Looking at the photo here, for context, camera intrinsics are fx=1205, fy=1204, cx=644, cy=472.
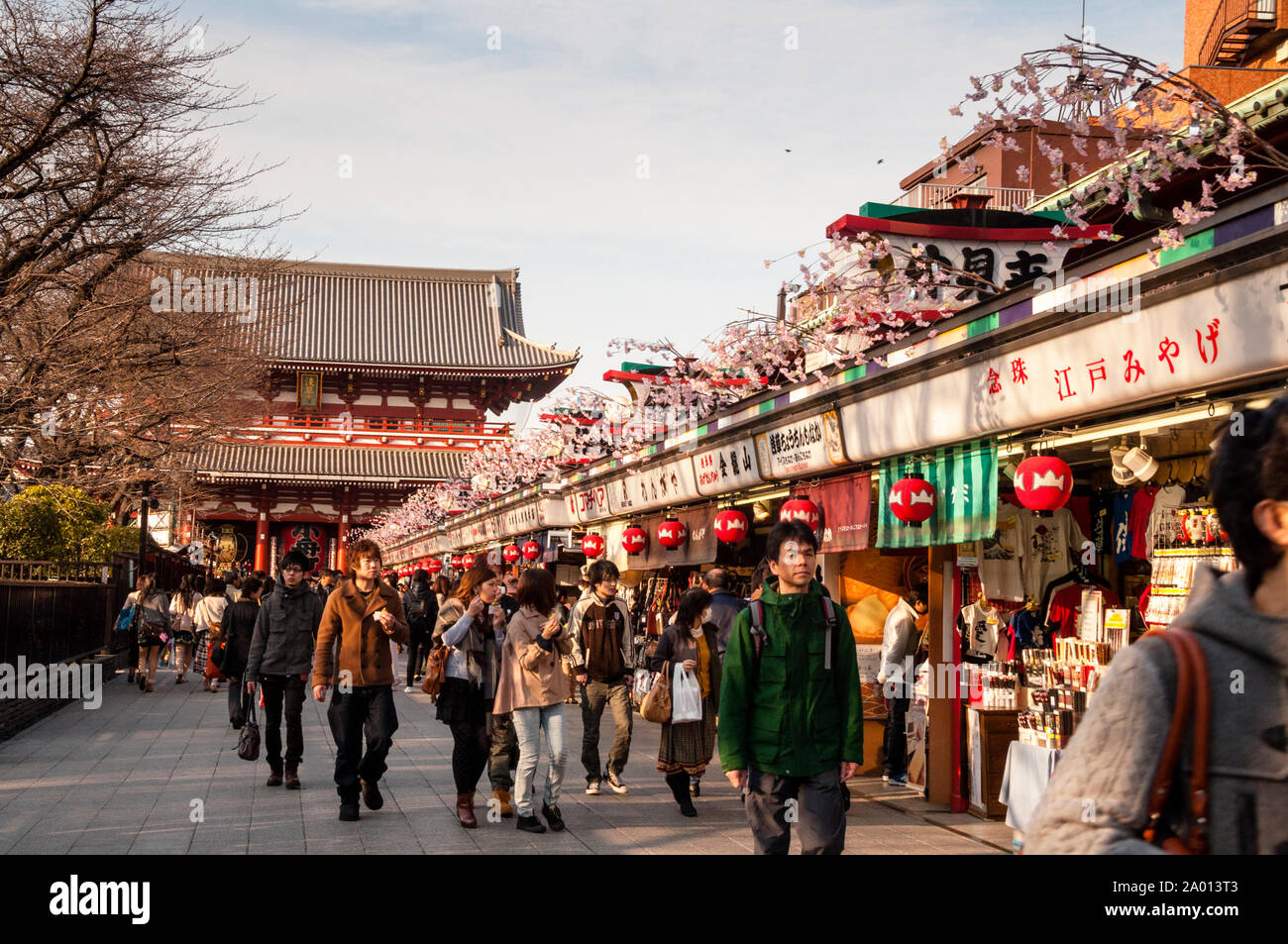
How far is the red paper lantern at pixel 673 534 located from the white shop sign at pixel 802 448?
3361 mm

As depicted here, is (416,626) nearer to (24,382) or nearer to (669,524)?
(669,524)

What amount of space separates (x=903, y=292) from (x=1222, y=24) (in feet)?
47.6

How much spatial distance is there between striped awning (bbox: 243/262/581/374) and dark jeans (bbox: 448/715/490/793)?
3665 centimetres

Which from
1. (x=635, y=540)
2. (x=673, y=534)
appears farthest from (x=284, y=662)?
(x=635, y=540)

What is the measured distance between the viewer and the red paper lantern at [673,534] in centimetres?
1571

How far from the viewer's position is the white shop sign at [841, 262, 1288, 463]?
5582 mm

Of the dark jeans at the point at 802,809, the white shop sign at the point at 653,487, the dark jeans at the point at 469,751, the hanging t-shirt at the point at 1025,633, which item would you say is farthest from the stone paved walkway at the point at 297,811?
the white shop sign at the point at 653,487

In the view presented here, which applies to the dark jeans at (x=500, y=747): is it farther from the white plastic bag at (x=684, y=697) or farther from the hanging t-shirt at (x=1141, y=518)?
the hanging t-shirt at (x=1141, y=518)

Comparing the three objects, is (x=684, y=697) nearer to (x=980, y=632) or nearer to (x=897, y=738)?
(x=897, y=738)

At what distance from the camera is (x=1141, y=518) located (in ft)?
29.2

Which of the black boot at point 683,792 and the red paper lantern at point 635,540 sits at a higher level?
the red paper lantern at point 635,540

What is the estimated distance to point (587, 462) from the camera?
63.5 feet

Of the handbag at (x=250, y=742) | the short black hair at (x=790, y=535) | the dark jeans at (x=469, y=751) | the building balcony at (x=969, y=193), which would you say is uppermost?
the building balcony at (x=969, y=193)
